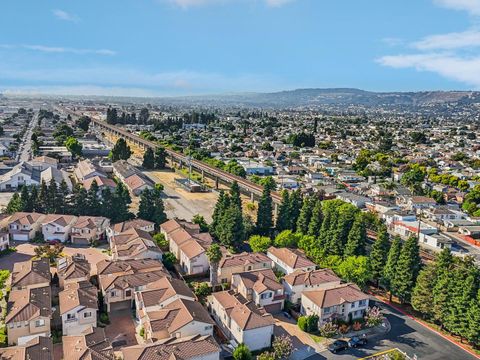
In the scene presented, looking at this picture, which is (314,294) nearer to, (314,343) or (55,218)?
(314,343)

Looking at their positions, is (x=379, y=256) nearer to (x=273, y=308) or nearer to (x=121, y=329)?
(x=273, y=308)

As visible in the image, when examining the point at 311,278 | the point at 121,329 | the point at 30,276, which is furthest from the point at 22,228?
the point at 311,278

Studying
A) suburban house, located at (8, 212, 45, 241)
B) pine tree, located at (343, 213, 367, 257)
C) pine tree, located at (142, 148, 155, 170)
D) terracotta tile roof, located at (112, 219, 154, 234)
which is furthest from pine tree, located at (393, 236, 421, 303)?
pine tree, located at (142, 148, 155, 170)

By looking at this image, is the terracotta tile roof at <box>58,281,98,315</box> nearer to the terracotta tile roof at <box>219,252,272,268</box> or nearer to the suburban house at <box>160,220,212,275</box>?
the suburban house at <box>160,220,212,275</box>

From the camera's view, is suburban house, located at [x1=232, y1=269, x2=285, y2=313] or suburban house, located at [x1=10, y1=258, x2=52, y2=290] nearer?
suburban house, located at [x1=10, y1=258, x2=52, y2=290]

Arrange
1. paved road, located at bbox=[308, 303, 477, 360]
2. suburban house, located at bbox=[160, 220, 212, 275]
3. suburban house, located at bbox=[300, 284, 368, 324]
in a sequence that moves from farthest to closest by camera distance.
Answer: suburban house, located at bbox=[160, 220, 212, 275] < suburban house, located at bbox=[300, 284, 368, 324] < paved road, located at bbox=[308, 303, 477, 360]

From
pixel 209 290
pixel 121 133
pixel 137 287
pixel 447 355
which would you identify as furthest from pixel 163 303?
pixel 121 133

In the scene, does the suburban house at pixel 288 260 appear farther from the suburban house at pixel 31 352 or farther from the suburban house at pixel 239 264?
the suburban house at pixel 31 352
